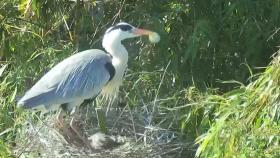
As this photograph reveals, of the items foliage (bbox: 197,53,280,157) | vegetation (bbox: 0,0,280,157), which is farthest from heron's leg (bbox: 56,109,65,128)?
foliage (bbox: 197,53,280,157)

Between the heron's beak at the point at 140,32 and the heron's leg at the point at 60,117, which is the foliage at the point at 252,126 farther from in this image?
the heron's leg at the point at 60,117

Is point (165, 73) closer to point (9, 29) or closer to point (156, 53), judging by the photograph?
point (156, 53)

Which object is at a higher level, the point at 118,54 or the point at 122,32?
the point at 122,32

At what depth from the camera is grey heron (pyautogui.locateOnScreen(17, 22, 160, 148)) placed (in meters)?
5.53

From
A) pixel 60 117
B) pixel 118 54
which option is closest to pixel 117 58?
pixel 118 54

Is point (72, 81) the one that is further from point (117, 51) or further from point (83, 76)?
point (117, 51)

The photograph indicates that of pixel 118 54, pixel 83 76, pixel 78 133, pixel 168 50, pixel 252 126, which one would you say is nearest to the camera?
pixel 252 126

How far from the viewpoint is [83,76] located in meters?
5.65

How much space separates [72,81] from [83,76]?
9 centimetres

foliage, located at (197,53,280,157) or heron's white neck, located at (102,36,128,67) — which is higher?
heron's white neck, located at (102,36,128,67)

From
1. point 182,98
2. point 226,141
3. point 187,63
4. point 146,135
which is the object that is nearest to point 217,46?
point 187,63

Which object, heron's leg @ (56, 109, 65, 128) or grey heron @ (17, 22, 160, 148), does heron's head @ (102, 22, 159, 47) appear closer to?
grey heron @ (17, 22, 160, 148)

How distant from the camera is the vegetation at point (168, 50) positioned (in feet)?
17.7

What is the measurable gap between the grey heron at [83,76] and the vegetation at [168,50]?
0.20m
